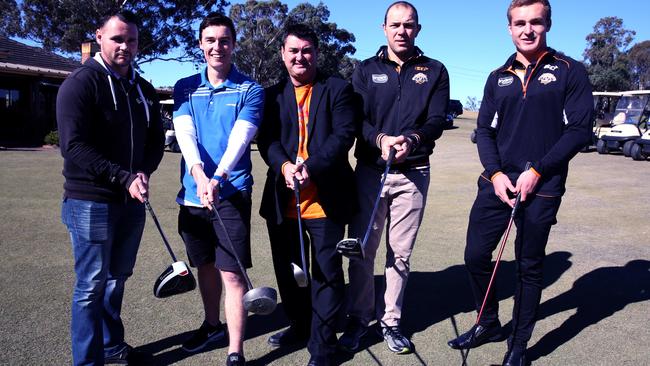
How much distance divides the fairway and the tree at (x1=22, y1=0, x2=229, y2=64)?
2795 cm

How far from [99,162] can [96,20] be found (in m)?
34.7

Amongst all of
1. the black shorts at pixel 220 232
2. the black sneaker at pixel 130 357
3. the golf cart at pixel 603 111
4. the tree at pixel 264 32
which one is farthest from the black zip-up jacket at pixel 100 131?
the tree at pixel 264 32

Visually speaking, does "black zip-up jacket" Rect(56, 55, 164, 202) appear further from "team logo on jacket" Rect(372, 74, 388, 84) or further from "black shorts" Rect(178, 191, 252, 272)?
"team logo on jacket" Rect(372, 74, 388, 84)

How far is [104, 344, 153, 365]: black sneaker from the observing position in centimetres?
349

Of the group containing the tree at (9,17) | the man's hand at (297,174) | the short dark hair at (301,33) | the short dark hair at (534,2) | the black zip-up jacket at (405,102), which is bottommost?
the man's hand at (297,174)

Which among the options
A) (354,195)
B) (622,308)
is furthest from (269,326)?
(622,308)

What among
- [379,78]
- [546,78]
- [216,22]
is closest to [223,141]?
[216,22]

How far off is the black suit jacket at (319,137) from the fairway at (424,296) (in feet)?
0.52

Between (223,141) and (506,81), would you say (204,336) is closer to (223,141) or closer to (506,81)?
(223,141)

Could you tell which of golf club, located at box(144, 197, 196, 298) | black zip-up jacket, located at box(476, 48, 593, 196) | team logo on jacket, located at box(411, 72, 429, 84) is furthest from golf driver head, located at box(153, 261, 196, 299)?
black zip-up jacket, located at box(476, 48, 593, 196)

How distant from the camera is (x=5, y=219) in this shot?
7.30 m

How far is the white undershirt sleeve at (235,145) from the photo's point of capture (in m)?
3.25

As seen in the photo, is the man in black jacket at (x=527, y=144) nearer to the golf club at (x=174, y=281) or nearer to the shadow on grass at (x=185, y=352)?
the shadow on grass at (x=185, y=352)

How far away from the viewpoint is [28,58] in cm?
2630
